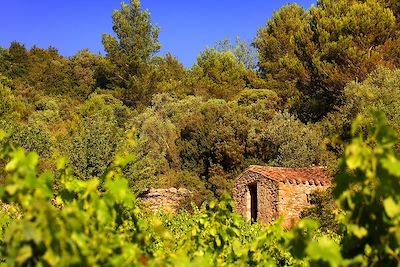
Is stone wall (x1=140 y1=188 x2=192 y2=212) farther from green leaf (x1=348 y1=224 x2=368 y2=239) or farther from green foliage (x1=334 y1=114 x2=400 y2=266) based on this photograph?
green leaf (x1=348 y1=224 x2=368 y2=239)

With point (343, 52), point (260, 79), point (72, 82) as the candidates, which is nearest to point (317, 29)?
point (343, 52)

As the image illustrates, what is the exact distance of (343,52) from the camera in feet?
78.6

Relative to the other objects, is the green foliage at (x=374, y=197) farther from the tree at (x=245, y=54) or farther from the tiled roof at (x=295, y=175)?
the tree at (x=245, y=54)

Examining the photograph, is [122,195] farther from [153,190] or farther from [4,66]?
[4,66]

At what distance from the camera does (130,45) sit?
37000 mm

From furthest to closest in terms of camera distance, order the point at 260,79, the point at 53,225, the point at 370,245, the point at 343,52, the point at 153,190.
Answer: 1. the point at 260,79
2. the point at 343,52
3. the point at 153,190
4. the point at 370,245
5. the point at 53,225

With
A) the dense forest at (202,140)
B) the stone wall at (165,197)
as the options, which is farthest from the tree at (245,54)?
the stone wall at (165,197)

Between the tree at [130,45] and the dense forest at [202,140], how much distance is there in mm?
89

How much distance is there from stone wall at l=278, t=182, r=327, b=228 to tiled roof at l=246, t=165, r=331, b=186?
125 mm

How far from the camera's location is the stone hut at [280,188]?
17.6 meters

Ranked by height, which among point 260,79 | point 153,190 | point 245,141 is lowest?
point 153,190

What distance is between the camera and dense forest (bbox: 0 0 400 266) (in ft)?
7.14

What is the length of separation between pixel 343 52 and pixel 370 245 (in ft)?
73.9

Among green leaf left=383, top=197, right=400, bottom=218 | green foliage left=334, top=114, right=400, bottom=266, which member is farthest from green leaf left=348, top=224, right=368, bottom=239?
green leaf left=383, top=197, right=400, bottom=218
